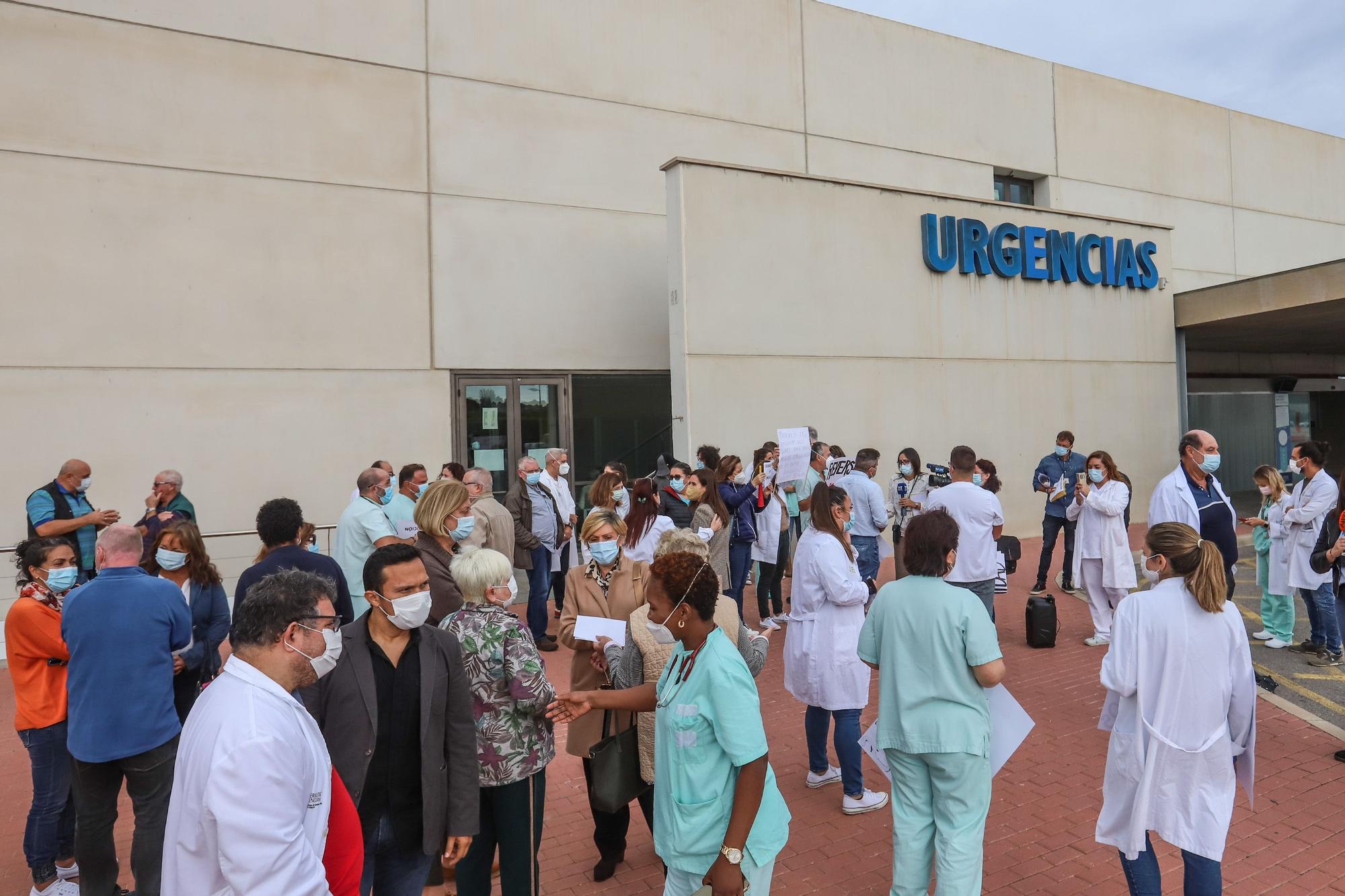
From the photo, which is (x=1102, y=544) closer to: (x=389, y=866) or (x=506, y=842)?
(x=506, y=842)

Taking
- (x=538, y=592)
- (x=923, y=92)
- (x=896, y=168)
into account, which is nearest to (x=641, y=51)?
(x=896, y=168)

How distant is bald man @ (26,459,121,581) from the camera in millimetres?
8172

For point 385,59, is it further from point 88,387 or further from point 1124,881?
point 1124,881

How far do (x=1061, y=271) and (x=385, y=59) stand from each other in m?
12.0

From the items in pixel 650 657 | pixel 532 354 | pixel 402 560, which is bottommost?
pixel 650 657

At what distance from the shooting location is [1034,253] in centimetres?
1516

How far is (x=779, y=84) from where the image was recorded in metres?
14.7

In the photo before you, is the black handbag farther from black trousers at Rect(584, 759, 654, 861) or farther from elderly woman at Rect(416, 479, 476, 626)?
elderly woman at Rect(416, 479, 476, 626)

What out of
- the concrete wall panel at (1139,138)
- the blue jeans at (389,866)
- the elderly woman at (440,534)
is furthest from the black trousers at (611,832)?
the concrete wall panel at (1139,138)

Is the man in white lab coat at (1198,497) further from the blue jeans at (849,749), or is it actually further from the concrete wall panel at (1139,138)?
the concrete wall panel at (1139,138)

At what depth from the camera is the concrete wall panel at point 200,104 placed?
10.0 meters

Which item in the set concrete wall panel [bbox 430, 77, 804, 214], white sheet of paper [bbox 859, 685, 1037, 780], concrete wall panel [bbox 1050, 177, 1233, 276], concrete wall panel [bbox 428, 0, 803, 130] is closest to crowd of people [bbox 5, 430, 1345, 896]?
white sheet of paper [bbox 859, 685, 1037, 780]

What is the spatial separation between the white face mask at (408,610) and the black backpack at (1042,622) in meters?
7.12

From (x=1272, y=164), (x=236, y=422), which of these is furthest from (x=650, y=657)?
(x=1272, y=164)
